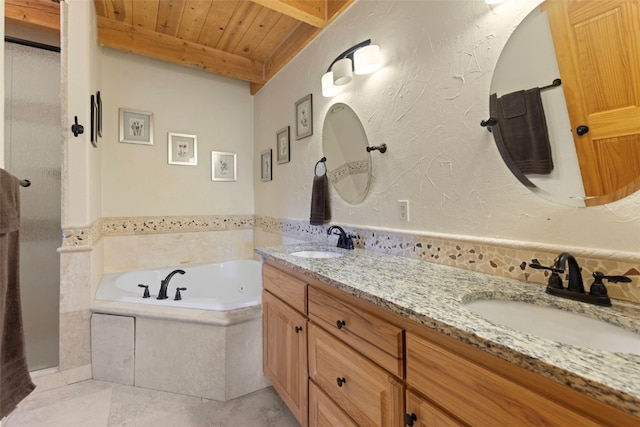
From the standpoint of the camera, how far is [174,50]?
2639mm

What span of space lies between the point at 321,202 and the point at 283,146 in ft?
2.97

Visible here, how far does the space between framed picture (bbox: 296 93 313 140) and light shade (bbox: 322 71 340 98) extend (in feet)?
0.86

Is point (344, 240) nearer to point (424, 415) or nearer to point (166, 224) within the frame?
point (424, 415)

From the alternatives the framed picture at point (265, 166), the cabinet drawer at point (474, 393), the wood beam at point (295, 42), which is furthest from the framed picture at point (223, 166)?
the cabinet drawer at point (474, 393)

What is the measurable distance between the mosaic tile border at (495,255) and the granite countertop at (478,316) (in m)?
0.04

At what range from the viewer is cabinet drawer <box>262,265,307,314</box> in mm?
1284

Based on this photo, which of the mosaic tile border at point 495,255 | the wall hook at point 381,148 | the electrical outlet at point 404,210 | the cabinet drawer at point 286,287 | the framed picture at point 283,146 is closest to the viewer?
the mosaic tile border at point 495,255

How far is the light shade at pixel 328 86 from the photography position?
1.92 m

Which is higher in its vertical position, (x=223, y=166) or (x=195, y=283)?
(x=223, y=166)

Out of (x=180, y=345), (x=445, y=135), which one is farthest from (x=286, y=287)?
(x=445, y=135)

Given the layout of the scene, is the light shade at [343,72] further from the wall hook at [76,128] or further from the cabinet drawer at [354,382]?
the wall hook at [76,128]

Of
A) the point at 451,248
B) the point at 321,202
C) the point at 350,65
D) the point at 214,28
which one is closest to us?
the point at 451,248

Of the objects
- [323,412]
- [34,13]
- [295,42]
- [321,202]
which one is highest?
[34,13]

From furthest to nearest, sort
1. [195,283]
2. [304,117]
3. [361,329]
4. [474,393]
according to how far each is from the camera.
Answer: [195,283] < [304,117] < [361,329] < [474,393]
